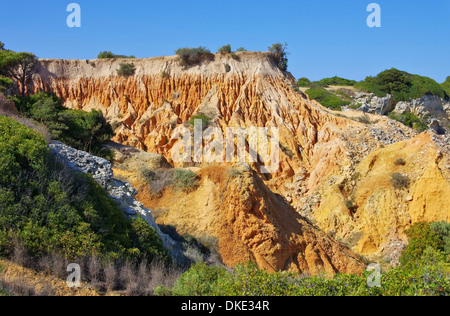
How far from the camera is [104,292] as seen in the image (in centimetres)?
1066

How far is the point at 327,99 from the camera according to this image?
53.3 metres

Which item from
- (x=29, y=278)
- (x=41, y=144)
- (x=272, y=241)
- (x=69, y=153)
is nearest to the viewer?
(x=29, y=278)

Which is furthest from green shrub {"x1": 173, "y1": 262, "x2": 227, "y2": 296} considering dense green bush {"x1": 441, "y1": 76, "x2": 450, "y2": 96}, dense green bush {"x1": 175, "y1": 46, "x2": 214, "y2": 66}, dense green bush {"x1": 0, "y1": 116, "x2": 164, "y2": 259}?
dense green bush {"x1": 441, "y1": 76, "x2": 450, "y2": 96}

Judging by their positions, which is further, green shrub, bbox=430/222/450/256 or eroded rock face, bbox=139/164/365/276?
green shrub, bbox=430/222/450/256

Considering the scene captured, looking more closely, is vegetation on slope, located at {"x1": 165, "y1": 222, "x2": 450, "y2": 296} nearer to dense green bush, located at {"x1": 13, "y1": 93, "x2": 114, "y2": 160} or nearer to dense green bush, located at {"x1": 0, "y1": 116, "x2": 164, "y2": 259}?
dense green bush, located at {"x1": 0, "y1": 116, "x2": 164, "y2": 259}

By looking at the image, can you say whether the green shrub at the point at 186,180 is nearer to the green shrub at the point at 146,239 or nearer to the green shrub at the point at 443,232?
the green shrub at the point at 146,239

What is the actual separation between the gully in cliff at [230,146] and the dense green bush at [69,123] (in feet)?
25.5

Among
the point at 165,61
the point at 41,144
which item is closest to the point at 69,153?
the point at 41,144

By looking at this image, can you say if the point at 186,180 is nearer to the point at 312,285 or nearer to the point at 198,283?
the point at 198,283

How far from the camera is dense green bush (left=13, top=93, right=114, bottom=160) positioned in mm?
24703

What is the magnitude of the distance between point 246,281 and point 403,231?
17142mm

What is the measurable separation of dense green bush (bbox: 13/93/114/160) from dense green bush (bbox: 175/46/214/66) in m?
16.7

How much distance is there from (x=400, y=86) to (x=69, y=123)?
42.5 meters
